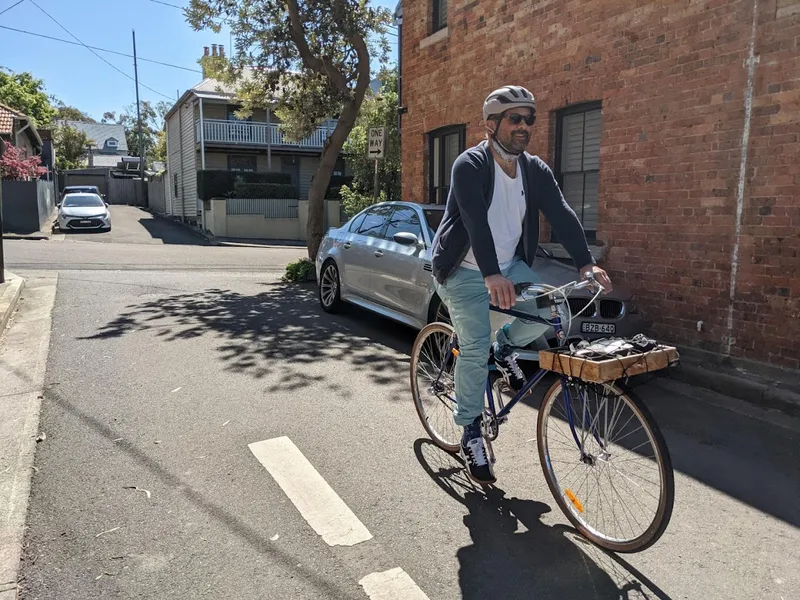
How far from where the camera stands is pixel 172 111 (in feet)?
114

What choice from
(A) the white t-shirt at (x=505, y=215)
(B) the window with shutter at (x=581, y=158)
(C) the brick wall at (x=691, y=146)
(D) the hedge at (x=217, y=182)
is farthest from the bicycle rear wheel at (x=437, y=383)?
(D) the hedge at (x=217, y=182)

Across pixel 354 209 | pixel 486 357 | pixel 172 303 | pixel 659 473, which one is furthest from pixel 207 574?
pixel 354 209

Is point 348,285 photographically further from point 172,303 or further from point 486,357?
point 486,357

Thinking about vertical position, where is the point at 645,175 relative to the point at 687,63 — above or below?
below

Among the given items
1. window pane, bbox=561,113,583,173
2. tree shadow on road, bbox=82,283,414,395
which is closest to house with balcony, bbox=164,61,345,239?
tree shadow on road, bbox=82,283,414,395

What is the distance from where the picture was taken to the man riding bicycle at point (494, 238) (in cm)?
321

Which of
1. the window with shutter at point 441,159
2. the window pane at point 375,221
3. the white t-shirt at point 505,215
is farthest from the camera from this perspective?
the window with shutter at point 441,159

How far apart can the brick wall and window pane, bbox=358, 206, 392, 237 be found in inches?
88.1

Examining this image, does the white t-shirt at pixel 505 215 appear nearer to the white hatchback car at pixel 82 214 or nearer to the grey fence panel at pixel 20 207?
the grey fence panel at pixel 20 207

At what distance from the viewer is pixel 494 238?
3.36m

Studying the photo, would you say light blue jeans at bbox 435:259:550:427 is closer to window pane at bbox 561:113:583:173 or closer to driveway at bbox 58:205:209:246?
window pane at bbox 561:113:583:173

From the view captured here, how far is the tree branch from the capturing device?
12.6 m

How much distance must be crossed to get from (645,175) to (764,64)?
1530 millimetres

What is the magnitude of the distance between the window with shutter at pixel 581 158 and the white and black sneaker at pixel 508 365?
4838 mm
